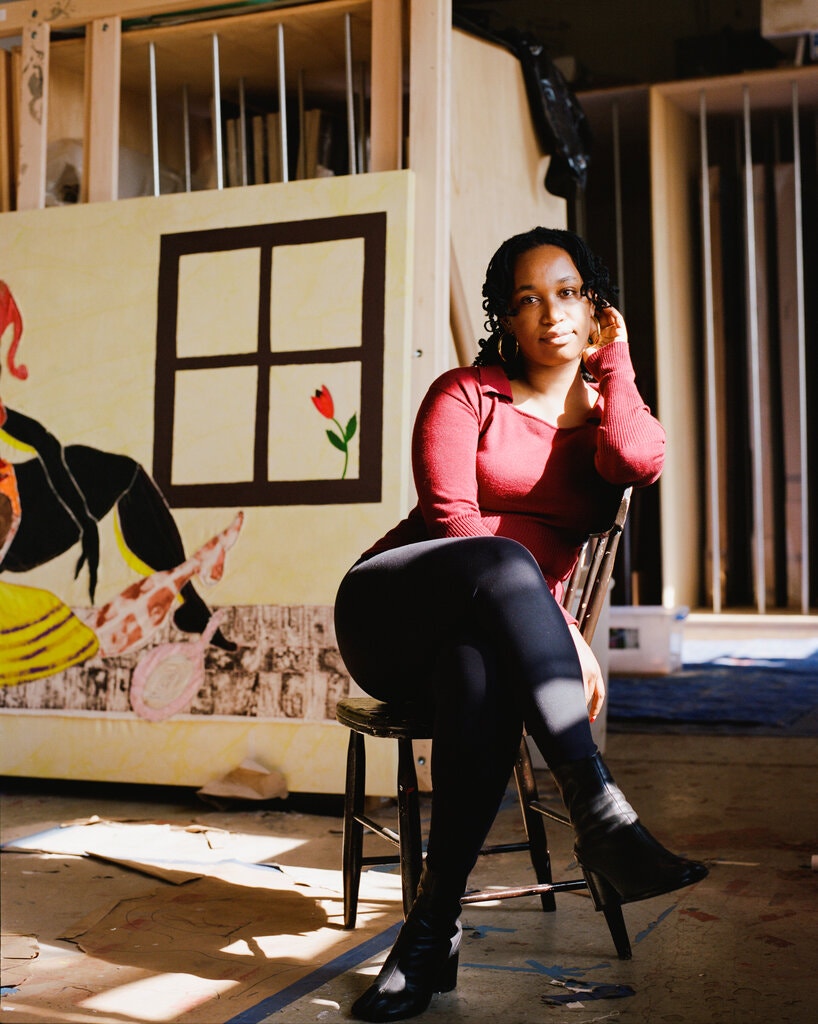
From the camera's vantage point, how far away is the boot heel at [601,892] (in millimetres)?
1597

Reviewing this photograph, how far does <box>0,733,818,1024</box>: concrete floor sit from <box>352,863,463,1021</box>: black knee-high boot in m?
0.04

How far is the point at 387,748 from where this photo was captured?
289 cm

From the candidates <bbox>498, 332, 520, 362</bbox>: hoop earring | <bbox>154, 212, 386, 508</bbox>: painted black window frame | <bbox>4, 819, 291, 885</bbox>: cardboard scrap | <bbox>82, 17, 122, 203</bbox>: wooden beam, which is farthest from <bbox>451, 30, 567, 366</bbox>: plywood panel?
<bbox>4, 819, 291, 885</bbox>: cardboard scrap

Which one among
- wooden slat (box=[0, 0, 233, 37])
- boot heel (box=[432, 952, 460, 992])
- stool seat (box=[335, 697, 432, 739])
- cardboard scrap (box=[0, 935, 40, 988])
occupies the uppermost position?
wooden slat (box=[0, 0, 233, 37])

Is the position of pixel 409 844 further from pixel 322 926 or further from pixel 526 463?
pixel 526 463

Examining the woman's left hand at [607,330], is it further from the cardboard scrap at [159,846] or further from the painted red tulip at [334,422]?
the cardboard scrap at [159,846]

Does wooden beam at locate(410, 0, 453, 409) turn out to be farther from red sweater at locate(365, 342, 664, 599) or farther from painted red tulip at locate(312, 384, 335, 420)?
red sweater at locate(365, 342, 664, 599)

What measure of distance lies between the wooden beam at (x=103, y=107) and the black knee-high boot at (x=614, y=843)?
2470 mm

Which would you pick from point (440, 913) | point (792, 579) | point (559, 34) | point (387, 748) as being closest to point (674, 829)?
point (387, 748)

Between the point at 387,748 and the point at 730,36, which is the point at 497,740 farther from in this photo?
the point at 730,36

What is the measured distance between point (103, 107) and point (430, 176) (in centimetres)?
104

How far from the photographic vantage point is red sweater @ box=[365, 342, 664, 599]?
1.79 m

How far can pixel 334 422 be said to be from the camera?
3004 millimetres

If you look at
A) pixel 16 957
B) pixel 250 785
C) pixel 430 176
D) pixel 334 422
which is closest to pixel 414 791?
pixel 16 957
